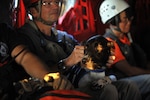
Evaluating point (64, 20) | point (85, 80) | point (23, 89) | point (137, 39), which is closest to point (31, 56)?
point (23, 89)

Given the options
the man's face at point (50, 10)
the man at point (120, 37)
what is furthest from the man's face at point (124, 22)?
the man's face at point (50, 10)

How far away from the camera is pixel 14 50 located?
1.58 meters

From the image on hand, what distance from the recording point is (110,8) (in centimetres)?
225

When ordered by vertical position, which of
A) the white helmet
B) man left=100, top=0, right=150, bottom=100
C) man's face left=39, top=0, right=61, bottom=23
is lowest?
man left=100, top=0, right=150, bottom=100

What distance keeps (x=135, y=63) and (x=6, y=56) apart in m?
1.02

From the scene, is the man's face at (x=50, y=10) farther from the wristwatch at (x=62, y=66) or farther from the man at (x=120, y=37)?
the man at (x=120, y=37)

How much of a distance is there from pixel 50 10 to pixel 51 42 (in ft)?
0.51

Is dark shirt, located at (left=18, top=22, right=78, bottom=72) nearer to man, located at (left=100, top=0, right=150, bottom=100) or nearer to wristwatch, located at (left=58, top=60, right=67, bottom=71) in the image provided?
wristwatch, located at (left=58, top=60, right=67, bottom=71)

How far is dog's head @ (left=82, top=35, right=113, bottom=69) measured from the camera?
1572 mm

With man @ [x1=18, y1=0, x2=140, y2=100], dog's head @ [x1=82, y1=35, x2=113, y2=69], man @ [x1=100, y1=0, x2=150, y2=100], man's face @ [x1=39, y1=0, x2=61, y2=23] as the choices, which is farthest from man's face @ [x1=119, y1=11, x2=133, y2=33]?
dog's head @ [x1=82, y1=35, x2=113, y2=69]

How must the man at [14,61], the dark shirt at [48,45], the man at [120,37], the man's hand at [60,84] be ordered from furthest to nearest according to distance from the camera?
1. the man at [120,37]
2. the dark shirt at [48,45]
3. the man at [14,61]
4. the man's hand at [60,84]

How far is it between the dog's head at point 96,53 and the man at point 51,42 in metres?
0.03

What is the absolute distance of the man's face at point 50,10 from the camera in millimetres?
1830

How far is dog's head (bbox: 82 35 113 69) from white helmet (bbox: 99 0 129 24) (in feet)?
2.15
